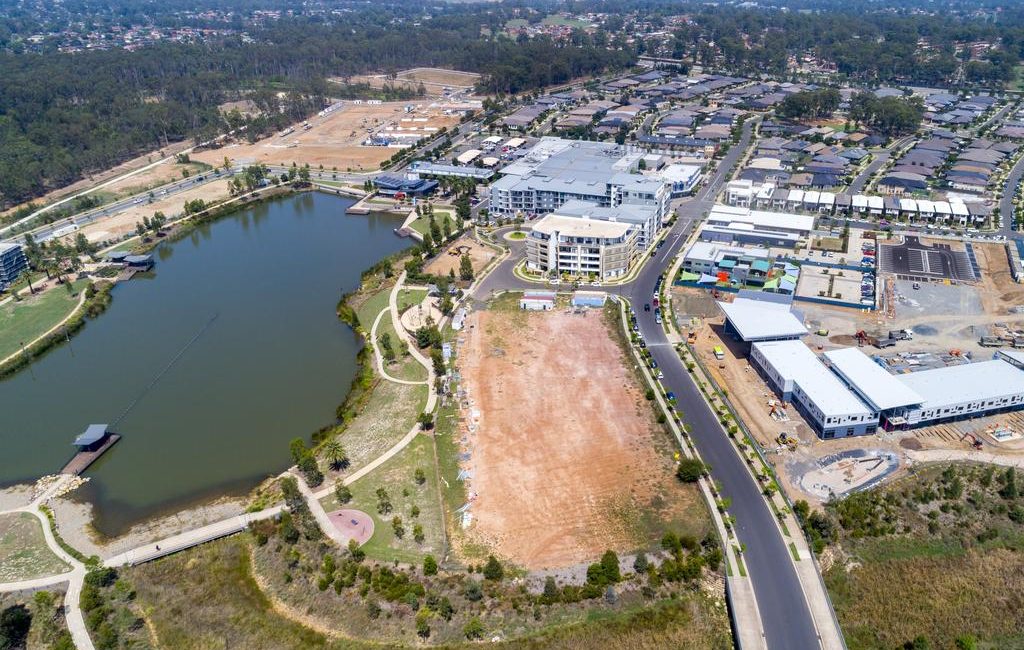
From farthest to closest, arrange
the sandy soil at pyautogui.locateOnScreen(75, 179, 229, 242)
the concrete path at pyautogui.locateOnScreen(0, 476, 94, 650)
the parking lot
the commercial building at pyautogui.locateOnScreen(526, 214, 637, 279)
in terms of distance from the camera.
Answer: the sandy soil at pyautogui.locateOnScreen(75, 179, 229, 242) → the commercial building at pyautogui.locateOnScreen(526, 214, 637, 279) → the parking lot → the concrete path at pyautogui.locateOnScreen(0, 476, 94, 650)

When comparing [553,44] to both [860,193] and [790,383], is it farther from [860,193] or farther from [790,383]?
[790,383]

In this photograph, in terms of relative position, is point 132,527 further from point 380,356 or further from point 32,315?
point 32,315

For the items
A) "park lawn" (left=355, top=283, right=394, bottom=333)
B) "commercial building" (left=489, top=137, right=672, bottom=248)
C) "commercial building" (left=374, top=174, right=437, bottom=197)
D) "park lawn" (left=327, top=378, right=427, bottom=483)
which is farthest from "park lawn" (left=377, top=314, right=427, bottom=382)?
"commercial building" (left=374, top=174, right=437, bottom=197)

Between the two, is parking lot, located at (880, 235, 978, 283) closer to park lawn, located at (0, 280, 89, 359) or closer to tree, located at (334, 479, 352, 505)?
tree, located at (334, 479, 352, 505)

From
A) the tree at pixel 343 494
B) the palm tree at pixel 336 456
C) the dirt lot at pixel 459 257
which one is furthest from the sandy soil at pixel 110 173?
the tree at pixel 343 494

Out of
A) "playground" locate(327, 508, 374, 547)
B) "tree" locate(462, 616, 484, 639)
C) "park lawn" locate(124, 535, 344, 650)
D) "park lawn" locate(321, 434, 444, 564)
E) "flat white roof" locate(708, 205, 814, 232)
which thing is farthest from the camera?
"flat white roof" locate(708, 205, 814, 232)

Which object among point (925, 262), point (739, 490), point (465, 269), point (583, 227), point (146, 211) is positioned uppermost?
point (583, 227)

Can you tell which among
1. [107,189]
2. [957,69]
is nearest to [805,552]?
[107,189]

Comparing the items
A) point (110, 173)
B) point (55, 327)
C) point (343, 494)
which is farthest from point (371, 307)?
point (110, 173)
